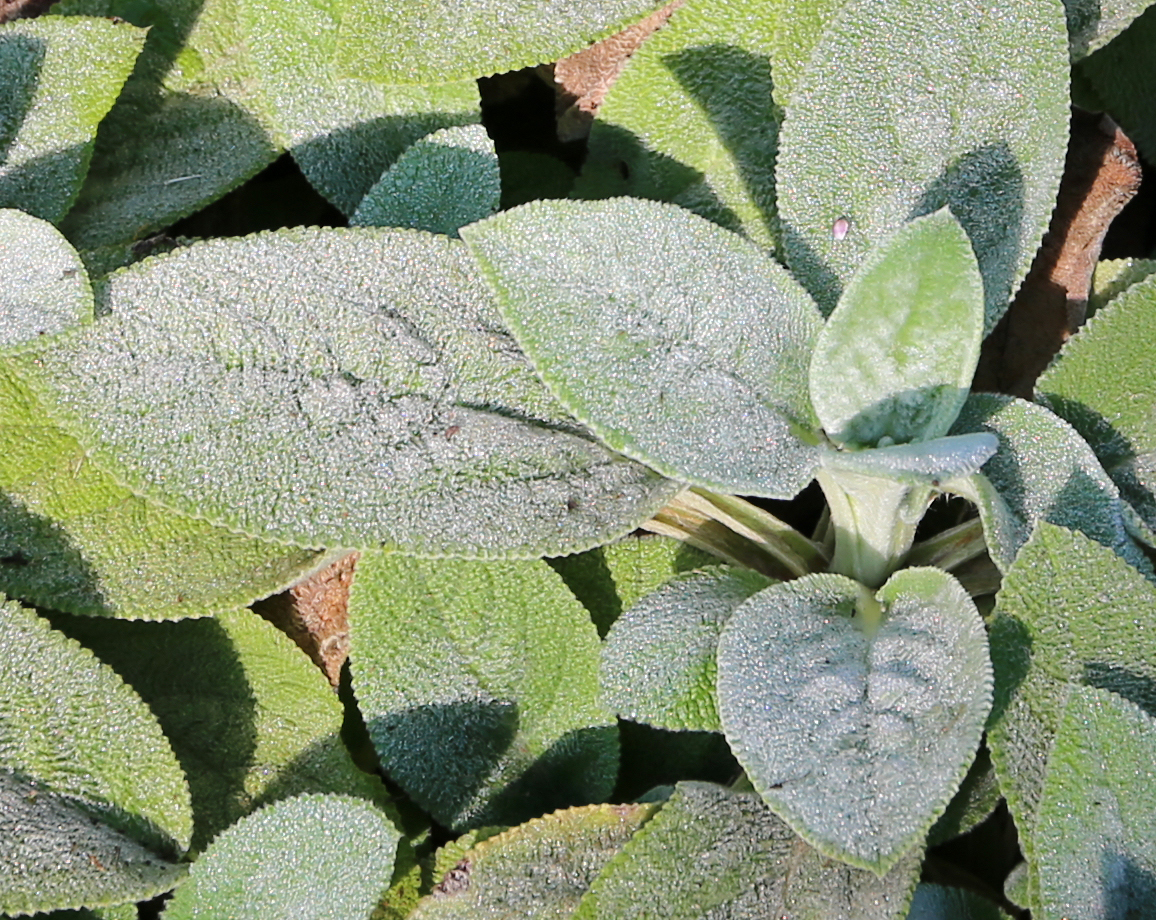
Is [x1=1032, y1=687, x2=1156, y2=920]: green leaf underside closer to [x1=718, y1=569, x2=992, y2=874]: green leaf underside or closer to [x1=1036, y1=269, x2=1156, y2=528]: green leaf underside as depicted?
[x1=718, y1=569, x2=992, y2=874]: green leaf underside

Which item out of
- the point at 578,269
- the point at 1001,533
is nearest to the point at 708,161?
the point at 578,269

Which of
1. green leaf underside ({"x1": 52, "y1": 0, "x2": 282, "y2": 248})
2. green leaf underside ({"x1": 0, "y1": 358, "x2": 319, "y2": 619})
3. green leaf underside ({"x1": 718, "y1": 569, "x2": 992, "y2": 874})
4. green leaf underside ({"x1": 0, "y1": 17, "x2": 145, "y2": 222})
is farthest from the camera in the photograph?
green leaf underside ({"x1": 52, "y1": 0, "x2": 282, "y2": 248})

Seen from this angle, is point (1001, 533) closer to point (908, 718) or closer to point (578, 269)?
point (908, 718)

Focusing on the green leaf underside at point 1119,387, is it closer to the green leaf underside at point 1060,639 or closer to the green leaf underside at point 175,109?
the green leaf underside at point 1060,639

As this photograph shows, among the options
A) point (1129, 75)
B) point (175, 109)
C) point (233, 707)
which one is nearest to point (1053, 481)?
point (1129, 75)

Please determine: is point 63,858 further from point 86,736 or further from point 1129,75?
point 1129,75

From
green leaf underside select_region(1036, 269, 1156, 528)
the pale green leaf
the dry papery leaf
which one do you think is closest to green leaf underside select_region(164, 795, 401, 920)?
green leaf underside select_region(1036, 269, 1156, 528)

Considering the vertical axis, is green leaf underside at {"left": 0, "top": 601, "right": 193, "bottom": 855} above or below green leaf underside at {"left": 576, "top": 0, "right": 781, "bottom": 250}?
below
